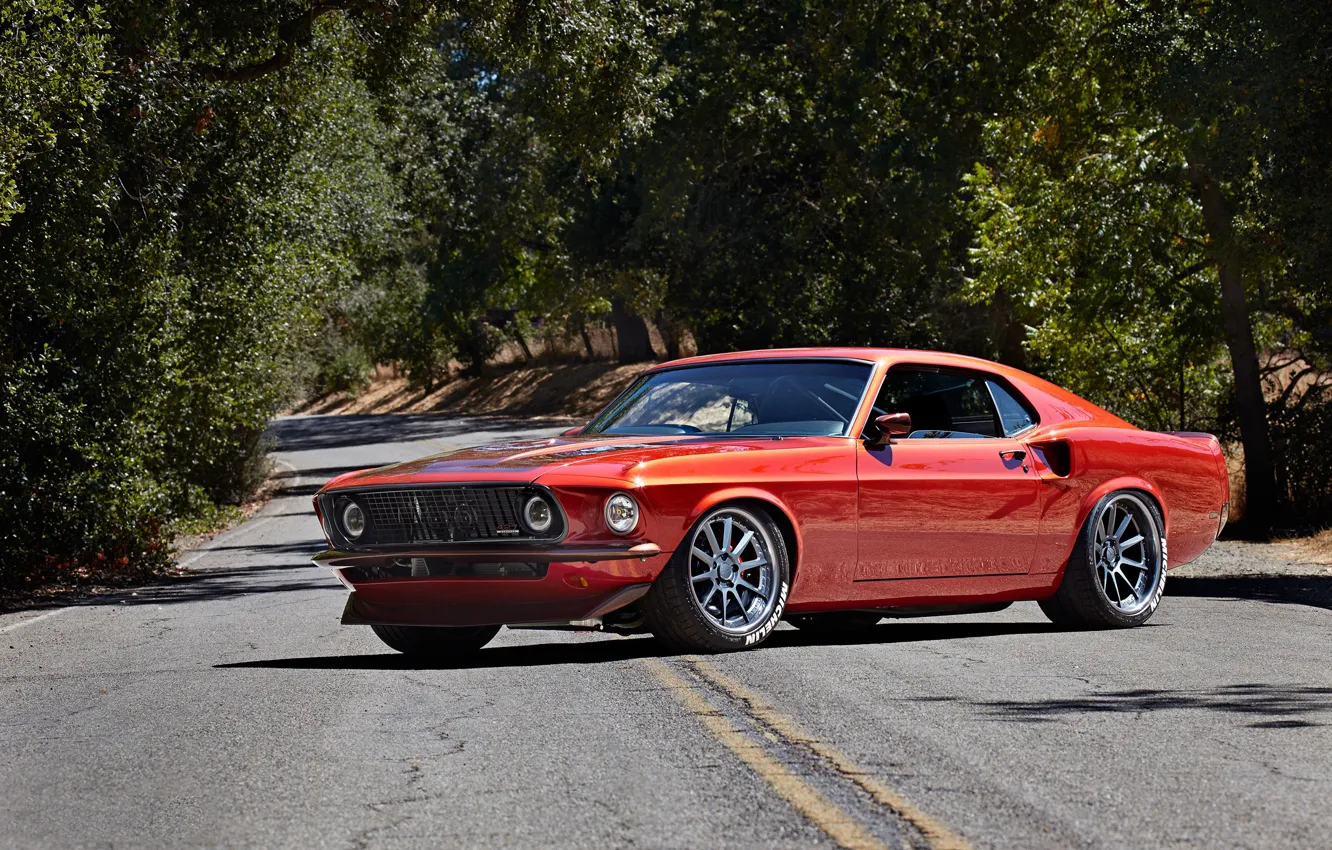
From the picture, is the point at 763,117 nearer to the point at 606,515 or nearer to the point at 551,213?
the point at 551,213

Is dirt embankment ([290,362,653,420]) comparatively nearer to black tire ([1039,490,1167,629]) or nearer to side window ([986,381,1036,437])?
black tire ([1039,490,1167,629])

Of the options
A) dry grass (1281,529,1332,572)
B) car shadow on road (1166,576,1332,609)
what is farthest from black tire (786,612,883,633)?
dry grass (1281,529,1332,572)

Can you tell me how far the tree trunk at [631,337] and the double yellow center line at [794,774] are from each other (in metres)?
51.8

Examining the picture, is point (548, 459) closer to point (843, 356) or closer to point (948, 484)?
point (843, 356)

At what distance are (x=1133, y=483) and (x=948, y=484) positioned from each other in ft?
4.92

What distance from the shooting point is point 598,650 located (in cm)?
923

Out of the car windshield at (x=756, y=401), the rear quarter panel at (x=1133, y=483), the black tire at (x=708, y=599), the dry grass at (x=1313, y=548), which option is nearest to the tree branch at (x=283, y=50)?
the car windshield at (x=756, y=401)

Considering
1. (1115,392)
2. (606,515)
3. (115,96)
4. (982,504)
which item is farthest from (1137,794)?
(1115,392)

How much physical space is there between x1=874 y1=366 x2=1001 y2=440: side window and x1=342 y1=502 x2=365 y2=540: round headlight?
9.35ft

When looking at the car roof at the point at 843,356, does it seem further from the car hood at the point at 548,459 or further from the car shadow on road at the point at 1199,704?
the car shadow on road at the point at 1199,704

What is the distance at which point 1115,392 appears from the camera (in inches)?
857

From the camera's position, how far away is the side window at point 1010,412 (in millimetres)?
9586

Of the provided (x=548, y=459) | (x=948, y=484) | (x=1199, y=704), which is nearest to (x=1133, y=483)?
(x=948, y=484)

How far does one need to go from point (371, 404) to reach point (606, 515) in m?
74.4
